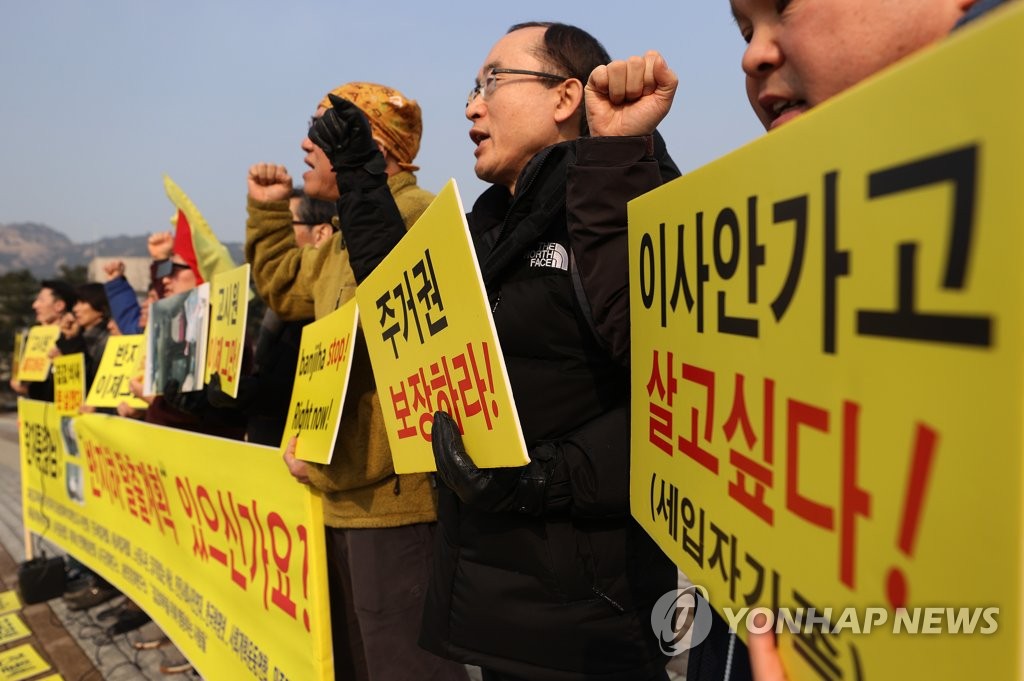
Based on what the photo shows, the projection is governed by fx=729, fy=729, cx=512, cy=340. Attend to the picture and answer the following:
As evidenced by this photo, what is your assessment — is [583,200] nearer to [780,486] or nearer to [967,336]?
[780,486]

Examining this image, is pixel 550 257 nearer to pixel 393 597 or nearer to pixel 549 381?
pixel 549 381

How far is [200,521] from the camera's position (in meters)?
3.05

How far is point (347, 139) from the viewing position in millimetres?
2057

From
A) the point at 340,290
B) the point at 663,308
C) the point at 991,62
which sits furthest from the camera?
the point at 340,290

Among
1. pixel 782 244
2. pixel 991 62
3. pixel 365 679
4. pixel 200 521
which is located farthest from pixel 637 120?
pixel 200 521

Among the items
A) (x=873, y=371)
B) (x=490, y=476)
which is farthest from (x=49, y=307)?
(x=873, y=371)

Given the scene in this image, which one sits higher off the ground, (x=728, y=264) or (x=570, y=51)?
(x=570, y=51)

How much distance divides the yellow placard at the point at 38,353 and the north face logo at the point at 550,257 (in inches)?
217

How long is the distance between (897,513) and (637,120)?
999 mm

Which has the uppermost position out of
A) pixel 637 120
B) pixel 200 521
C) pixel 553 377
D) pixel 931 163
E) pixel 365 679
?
pixel 637 120

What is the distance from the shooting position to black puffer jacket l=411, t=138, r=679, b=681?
151 centimetres

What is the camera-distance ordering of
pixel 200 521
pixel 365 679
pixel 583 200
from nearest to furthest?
1. pixel 583 200
2. pixel 365 679
3. pixel 200 521

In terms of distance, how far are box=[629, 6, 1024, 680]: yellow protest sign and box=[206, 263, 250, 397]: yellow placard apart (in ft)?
6.76

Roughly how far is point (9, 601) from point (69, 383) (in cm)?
155
